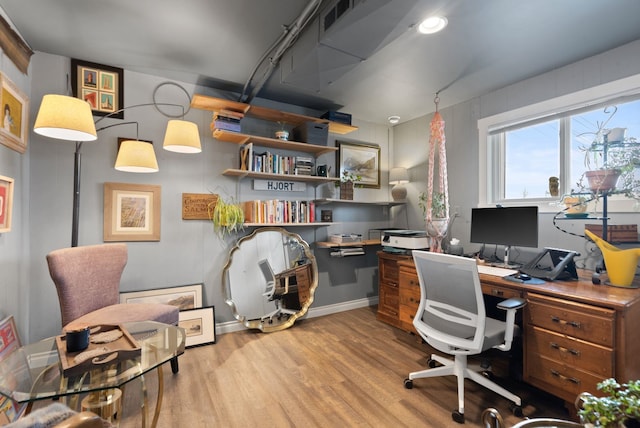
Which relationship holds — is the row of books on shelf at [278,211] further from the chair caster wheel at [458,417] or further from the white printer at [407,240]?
the chair caster wheel at [458,417]

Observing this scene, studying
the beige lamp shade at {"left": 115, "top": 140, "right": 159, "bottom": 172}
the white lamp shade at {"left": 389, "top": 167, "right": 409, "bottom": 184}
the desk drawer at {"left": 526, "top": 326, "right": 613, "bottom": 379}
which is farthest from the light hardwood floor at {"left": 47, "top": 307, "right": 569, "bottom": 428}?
the white lamp shade at {"left": 389, "top": 167, "right": 409, "bottom": 184}

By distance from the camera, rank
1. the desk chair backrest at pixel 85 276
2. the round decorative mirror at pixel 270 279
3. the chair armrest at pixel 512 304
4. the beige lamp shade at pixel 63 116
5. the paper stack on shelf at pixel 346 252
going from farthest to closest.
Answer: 1. the paper stack on shelf at pixel 346 252
2. the round decorative mirror at pixel 270 279
3. the desk chair backrest at pixel 85 276
4. the chair armrest at pixel 512 304
5. the beige lamp shade at pixel 63 116

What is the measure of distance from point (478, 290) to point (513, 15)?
1.71 metres

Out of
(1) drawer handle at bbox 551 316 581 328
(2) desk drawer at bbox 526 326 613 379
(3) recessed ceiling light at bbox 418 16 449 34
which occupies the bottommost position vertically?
(2) desk drawer at bbox 526 326 613 379

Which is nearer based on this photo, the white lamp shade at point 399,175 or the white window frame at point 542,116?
the white window frame at point 542,116

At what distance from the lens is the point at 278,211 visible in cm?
316

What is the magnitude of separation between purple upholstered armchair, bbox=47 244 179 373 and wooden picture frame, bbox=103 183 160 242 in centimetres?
26

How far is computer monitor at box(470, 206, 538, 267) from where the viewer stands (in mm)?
2406

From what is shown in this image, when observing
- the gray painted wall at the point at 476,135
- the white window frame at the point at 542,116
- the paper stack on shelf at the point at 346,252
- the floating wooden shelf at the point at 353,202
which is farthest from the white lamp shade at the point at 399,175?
the paper stack on shelf at the point at 346,252

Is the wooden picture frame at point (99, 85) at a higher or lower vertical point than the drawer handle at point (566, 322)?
Answer: higher

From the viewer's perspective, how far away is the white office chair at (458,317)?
179 centimetres

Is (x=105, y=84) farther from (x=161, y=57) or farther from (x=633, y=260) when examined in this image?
(x=633, y=260)

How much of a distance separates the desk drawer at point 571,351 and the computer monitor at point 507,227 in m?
0.76

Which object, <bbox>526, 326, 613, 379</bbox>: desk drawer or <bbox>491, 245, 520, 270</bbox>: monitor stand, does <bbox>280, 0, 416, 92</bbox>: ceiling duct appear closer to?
<bbox>491, 245, 520, 270</bbox>: monitor stand
